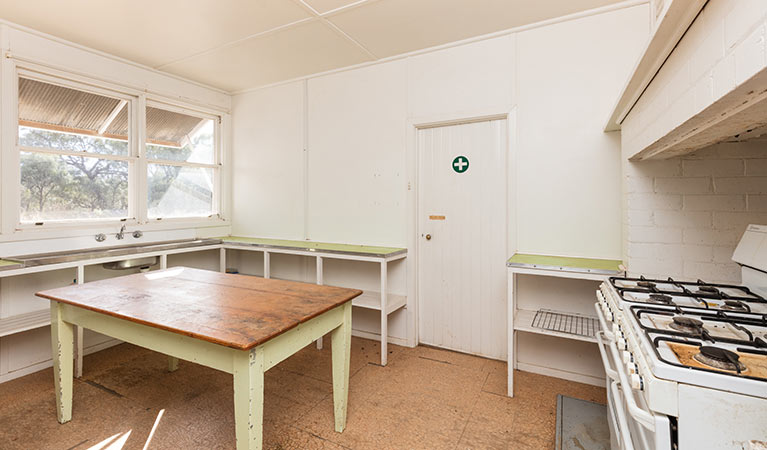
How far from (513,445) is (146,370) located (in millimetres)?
2800

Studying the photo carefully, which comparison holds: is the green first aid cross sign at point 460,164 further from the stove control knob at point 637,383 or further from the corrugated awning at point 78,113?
the corrugated awning at point 78,113

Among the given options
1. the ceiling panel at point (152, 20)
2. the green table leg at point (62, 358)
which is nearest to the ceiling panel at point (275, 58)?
the ceiling panel at point (152, 20)

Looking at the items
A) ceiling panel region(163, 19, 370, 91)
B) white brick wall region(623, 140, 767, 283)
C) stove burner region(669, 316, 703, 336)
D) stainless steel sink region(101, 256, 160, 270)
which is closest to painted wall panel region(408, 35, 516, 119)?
ceiling panel region(163, 19, 370, 91)

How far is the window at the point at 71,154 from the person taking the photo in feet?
9.36

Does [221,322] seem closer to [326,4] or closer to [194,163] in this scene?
[326,4]

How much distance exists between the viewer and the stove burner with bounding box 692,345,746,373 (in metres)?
0.80

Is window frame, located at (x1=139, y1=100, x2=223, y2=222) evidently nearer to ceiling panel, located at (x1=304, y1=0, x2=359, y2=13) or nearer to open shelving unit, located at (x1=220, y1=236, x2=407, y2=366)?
open shelving unit, located at (x1=220, y1=236, x2=407, y2=366)

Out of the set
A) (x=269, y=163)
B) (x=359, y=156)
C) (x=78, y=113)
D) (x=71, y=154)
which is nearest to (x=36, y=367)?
(x=71, y=154)

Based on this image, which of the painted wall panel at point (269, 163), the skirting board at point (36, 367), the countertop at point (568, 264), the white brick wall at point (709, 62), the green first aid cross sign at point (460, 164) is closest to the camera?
the white brick wall at point (709, 62)

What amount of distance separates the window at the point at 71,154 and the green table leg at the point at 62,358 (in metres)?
1.42

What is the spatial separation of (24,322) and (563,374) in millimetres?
4020

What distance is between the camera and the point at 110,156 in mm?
3275

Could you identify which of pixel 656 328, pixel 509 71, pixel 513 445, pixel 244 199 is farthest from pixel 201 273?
pixel 509 71

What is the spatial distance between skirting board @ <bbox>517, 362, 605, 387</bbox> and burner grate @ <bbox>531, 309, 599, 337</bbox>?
440 millimetres
